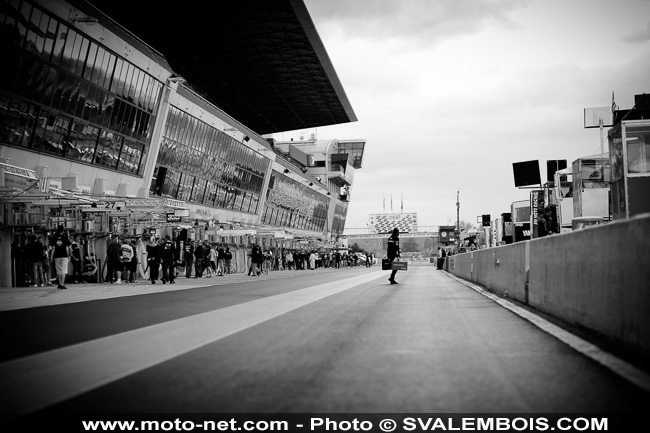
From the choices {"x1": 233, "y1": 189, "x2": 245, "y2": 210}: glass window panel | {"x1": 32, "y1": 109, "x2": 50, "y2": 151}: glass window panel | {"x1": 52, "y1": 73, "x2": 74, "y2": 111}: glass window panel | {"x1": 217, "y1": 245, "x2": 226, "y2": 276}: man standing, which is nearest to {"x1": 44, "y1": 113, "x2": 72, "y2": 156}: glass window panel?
{"x1": 32, "y1": 109, "x2": 50, "y2": 151}: glass window panel

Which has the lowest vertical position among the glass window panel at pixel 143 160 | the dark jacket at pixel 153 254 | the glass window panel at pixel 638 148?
the dark jacket at pixel 153 254

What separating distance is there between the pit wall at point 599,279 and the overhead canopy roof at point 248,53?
43562 millimetres

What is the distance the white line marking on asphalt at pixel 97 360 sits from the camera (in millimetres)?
4762

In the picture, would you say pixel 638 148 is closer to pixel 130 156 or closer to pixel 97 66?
pixel 97 66

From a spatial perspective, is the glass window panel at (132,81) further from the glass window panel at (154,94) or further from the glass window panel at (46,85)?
the glass window panel at (46,85)

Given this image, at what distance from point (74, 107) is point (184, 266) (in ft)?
33.4

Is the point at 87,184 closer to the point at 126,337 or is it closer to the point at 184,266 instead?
the point at 184,266

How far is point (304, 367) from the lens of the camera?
5.71 meters

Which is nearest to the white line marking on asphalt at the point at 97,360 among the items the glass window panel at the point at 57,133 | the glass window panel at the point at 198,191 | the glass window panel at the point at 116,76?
the glass window panel at the point at 57,133

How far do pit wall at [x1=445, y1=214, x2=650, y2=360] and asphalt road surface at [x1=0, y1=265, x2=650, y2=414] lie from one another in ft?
1.65

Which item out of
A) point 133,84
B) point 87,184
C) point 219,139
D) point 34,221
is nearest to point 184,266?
point 87,184

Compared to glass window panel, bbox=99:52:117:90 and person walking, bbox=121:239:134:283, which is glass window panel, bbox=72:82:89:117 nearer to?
glass window panel, bbox=99:52:117:90

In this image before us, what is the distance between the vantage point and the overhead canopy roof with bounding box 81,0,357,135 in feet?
173

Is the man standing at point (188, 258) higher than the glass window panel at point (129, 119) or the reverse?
the reverse
